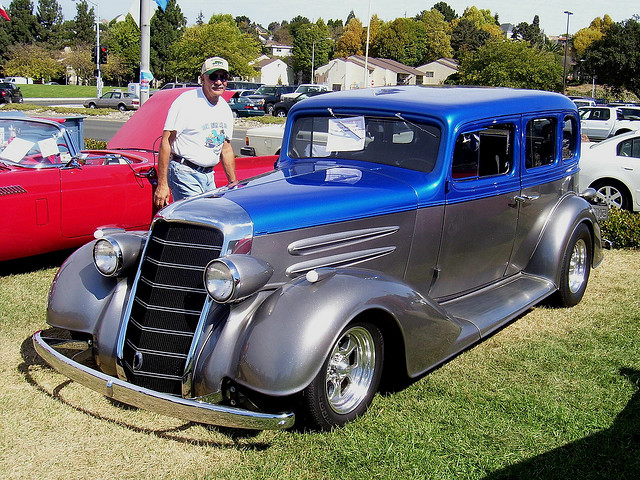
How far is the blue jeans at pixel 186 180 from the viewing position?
5188 millimetres

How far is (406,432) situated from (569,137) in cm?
360

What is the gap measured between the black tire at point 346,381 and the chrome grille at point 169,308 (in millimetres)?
716

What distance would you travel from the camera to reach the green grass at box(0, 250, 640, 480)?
3164mm

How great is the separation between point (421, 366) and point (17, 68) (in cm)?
8026

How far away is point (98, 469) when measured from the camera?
3.15 m

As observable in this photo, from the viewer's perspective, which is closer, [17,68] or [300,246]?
[300,246]

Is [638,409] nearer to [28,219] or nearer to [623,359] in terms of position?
[623,359]

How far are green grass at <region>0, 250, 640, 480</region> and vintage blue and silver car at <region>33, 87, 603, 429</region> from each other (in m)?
0.25

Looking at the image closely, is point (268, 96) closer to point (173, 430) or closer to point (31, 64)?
point (173, 430)

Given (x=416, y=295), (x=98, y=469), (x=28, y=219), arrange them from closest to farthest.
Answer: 1. (x=98, y=469)
2. (x=416, y=295)
3. (x=28, y=219)

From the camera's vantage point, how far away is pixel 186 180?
17.1 ft

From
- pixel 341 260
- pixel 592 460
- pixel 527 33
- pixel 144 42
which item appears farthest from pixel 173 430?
pixel 527 33

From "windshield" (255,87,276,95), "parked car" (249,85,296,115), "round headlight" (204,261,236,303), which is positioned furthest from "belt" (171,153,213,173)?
"windshield" (255,87,276,95)

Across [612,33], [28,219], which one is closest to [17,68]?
[612,33]
